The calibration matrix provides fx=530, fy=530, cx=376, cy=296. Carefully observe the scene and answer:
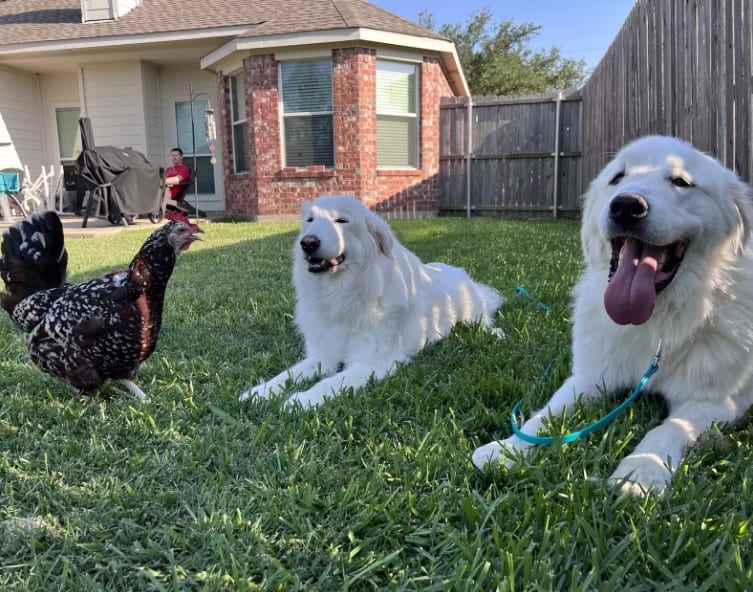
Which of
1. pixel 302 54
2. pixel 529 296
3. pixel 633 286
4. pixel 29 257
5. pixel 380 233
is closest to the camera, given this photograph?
pixel 633 286

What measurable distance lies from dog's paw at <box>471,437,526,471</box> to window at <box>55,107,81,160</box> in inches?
662

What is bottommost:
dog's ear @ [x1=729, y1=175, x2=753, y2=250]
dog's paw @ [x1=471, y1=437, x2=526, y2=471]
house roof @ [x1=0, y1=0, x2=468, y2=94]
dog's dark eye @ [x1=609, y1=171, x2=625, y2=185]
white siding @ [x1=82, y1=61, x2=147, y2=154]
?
dog's paw @ [x1=471, y1=437, x2=526, y2=471]

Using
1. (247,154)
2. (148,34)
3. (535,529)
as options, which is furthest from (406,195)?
(535,529)

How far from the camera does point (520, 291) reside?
4.32 meters

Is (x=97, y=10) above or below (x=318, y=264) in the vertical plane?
above

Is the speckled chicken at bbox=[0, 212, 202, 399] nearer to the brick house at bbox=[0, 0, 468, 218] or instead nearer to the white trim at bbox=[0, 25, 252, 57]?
the brick house at bbox=[0, 0, 468, 218]

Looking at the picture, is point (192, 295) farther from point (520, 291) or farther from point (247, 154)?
point (247, 154)

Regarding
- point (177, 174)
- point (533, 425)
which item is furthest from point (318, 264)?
point (177, 174)

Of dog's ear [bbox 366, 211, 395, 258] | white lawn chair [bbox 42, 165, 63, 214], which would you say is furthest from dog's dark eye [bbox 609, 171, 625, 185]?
white lawn chair [bbox 42, 165, 63, 214]

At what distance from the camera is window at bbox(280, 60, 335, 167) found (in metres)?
11.3

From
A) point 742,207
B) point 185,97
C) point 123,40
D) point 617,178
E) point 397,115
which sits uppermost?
point 123,40

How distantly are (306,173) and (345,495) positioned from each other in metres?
10.6

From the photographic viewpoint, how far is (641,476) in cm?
160

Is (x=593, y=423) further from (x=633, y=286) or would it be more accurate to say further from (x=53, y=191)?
(x=53, y=191)
